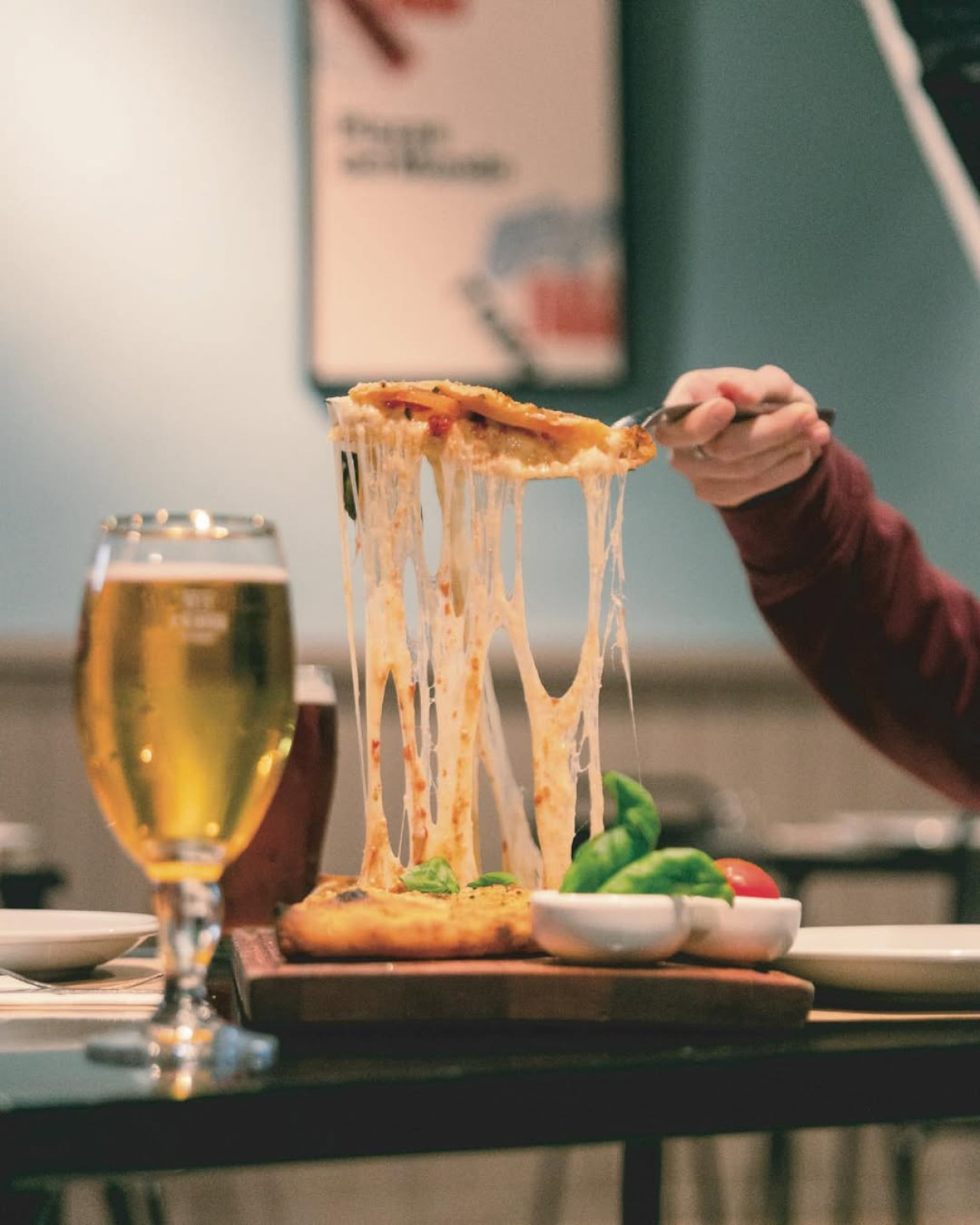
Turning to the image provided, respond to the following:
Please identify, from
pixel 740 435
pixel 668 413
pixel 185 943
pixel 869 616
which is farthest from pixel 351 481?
pixel 869 616

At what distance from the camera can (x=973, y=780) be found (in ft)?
7.07

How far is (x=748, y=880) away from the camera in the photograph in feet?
3.37

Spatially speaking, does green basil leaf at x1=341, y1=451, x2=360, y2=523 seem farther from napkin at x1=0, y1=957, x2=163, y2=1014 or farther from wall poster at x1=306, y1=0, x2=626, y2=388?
wall poster at x1=306, y1=0, x2=626, y2=388

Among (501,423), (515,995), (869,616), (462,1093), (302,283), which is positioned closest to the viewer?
(462,1093)

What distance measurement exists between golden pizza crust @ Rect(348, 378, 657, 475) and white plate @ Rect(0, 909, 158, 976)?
14.6 inches

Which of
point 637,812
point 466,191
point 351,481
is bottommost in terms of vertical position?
point 637,812

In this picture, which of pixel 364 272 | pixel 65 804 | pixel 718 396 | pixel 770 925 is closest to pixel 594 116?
pixel 364 272

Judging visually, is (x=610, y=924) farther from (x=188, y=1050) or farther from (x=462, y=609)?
(x=462, y=609)

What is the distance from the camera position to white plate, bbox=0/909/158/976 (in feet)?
3.09

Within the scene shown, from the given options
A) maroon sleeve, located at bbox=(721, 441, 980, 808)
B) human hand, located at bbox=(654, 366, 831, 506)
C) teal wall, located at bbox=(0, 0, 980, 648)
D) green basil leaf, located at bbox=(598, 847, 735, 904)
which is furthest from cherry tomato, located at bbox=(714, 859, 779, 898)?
teal wall, located at bbox=(0, 0, 980, 648)

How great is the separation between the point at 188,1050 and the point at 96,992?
0.31m

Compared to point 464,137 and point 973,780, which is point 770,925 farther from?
point 464,137

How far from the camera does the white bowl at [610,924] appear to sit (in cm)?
75

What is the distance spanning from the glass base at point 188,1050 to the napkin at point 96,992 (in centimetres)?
Answer: 19
